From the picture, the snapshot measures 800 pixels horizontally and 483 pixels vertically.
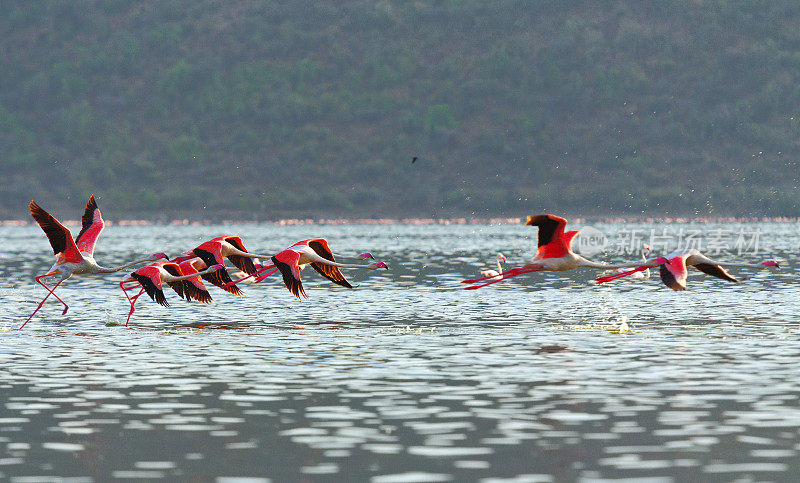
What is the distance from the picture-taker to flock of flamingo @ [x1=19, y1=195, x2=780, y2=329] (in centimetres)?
2878

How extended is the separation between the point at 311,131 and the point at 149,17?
1346 inches

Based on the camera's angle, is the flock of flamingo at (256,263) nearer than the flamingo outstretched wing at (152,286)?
Yes

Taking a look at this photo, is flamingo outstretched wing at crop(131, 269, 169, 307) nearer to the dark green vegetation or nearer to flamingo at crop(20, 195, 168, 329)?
flamingo at crop(20, 195, 168, 329)

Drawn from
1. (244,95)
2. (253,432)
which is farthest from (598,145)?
(253,432)

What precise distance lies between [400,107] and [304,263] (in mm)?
142338

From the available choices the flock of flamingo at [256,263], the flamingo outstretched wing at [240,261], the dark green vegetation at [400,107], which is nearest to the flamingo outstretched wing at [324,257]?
the flock of flamingo at [256,263]

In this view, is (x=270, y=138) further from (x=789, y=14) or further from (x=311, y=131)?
(x=789, y=14)

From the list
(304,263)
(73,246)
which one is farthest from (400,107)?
(304,263)

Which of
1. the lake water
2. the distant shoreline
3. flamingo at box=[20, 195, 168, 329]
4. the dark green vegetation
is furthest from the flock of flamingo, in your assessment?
the distant shoreline

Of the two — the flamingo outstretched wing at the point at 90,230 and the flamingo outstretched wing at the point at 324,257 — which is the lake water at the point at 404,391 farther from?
the flamingo outstretched wing at the point at 90,230

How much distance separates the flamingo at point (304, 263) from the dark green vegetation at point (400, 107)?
11896 centimetres

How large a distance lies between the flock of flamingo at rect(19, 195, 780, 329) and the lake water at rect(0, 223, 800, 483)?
53.5 inches

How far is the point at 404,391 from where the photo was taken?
23500mm

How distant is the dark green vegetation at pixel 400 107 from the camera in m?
157
